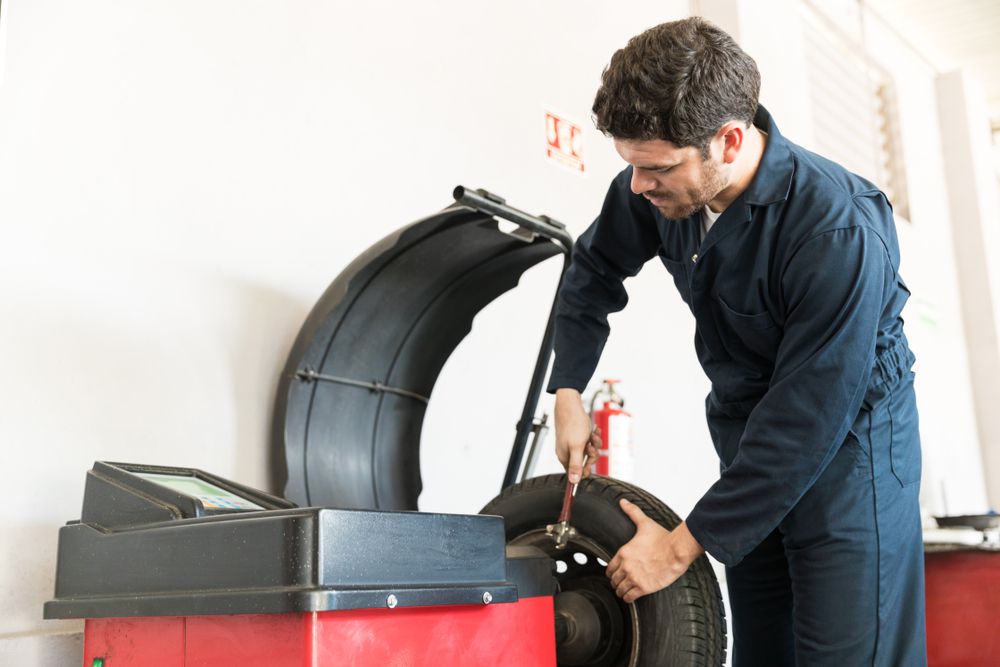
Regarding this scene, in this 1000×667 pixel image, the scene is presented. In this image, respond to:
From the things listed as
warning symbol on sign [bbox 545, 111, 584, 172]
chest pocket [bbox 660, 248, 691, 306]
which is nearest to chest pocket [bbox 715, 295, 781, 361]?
chest pocket [bbox 660, 248, 691, 306]

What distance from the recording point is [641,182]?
5.06 feet

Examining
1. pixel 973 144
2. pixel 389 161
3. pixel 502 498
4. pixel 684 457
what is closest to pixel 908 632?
pixel 502 498

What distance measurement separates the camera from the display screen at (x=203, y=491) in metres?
1.39

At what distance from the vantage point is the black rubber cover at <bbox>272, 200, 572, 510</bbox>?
2.08 metres

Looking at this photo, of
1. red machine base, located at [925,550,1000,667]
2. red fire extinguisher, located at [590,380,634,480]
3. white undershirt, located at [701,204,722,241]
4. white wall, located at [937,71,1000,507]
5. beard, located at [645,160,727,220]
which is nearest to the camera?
beard, located at [645,160,727,220]

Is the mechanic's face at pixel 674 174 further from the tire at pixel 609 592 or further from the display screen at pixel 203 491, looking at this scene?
the display screen at pixel 203 491

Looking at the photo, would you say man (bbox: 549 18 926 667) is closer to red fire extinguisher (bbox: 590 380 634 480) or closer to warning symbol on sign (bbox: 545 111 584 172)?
red fire extinguisher (bbox: 590 380 634 480)

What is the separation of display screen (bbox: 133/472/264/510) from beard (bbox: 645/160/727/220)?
0.79m

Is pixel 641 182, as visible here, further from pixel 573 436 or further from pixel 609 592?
pixel 609 592

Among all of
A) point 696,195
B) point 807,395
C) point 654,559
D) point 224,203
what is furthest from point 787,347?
point 224,203

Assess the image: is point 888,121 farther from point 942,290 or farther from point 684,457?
point 684,457

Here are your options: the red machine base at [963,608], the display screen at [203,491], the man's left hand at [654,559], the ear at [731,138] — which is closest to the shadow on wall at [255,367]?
the display screen at [203,491]

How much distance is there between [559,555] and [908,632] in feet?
1.86

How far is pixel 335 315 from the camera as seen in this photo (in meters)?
2.10
